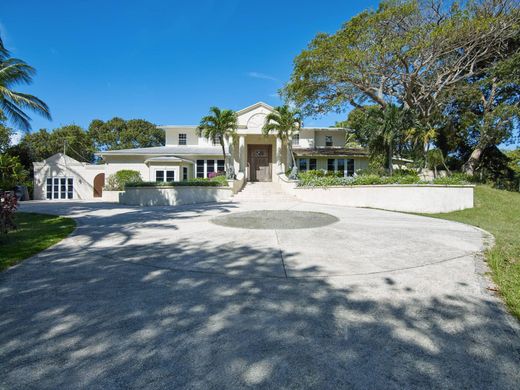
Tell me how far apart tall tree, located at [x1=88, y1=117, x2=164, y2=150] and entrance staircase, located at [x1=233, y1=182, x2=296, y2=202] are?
103ft

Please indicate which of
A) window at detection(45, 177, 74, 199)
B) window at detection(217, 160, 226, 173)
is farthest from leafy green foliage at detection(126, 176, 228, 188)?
window at detection(45, 177, 74, 199)

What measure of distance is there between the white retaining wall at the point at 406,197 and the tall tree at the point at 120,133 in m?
38.8

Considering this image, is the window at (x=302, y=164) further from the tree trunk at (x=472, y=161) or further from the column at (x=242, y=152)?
the tree trunk at (x=472, y=161)

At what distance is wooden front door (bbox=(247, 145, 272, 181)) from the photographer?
25125 millimetres

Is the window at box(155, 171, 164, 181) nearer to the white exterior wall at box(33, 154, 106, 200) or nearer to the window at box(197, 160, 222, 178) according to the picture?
the window at box(197, 160, 222, 178)

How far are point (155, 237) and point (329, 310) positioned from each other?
16.6 feet

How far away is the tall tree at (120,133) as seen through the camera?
45.4 m

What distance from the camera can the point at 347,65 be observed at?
1831 cm

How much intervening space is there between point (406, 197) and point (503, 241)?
7.43 metres

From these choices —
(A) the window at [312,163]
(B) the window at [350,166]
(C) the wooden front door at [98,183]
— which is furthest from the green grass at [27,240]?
(B) the window at [350,166]

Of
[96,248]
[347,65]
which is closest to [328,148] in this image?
[347,65]

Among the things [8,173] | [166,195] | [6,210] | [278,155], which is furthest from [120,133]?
[6,210]

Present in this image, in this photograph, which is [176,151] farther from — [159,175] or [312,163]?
[312,163]

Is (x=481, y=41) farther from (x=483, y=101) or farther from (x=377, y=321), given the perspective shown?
(x=377, y=321)
